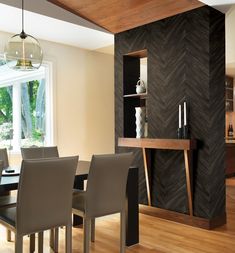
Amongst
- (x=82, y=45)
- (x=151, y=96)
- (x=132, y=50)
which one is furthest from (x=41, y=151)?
(x=82, y=45)

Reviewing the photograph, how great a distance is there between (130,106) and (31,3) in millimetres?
1957

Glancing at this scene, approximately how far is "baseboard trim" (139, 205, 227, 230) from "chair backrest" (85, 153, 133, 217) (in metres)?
1.32

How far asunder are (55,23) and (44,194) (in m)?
2.82

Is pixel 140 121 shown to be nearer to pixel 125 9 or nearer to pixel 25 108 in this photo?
pixel 125 9

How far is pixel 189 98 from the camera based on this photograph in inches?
154

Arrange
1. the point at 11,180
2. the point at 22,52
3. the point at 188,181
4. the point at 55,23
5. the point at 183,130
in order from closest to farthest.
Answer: the point at 11,180 → the point at 22,52 → the point at 188,181 → the point at 183,130 → the point at 55,23

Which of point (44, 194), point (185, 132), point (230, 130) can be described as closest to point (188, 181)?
point (185, 132)

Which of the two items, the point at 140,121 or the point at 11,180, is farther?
the point at 140,121

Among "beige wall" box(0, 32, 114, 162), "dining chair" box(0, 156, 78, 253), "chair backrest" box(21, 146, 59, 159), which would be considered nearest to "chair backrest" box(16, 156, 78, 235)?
"dining chair" box(0, 156, 78, 253)

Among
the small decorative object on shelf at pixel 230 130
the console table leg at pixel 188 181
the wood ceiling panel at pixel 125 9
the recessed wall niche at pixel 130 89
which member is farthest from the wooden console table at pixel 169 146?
the small decorative object on shelf at pixel 230 130

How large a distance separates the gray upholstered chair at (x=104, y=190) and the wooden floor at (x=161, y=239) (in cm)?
46

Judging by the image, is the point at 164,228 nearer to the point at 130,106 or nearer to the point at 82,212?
the point at 82,212

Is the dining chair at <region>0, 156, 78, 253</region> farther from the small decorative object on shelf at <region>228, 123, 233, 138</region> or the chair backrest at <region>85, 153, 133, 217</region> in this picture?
the small decorative object on shelf at <region>228, 123, 233, 138</region>

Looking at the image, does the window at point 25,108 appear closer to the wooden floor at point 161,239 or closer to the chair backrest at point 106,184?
the wooden floor at point 161,239
